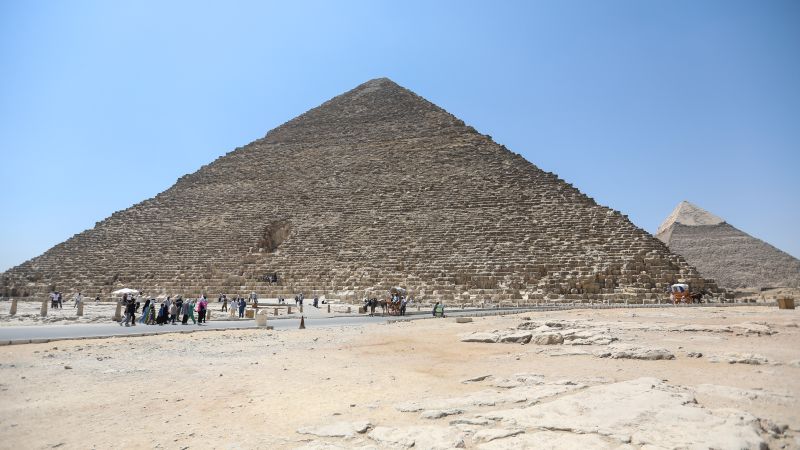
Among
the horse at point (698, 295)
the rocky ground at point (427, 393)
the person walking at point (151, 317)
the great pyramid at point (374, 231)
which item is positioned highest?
the great pyramid at point (374, 231)

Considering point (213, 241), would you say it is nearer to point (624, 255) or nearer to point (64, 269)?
point (64, 269)

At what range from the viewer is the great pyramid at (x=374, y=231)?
2303 centimetres

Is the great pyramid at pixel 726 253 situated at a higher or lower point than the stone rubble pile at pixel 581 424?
higher

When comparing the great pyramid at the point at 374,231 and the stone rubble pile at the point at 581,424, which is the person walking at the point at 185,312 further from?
the stone rubble pile at the point at 581,424

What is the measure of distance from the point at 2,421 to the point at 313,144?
34775mm

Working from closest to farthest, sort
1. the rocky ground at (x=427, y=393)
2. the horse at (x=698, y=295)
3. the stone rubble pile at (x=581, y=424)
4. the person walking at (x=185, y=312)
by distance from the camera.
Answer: the stone rubble pile at (x=581, y=424) → the rocky ground at (x=427, y=393) → the person walking at (x=185, y=312) → the horse at (x=698, y=295)

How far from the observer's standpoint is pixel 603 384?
4902 millimetres

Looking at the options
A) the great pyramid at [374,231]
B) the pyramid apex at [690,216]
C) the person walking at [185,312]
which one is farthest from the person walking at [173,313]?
the pyramid apex at [690,216]

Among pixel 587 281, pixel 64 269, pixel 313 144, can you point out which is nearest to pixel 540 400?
pixel 587 281

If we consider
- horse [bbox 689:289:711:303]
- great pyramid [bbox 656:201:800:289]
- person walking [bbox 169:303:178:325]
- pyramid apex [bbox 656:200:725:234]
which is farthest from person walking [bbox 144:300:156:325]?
pyramid apex [bbox 656:200:725:234]

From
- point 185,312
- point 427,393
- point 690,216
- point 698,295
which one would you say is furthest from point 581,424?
point 690,216

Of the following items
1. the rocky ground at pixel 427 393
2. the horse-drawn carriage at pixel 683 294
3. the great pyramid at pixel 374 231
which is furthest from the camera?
the great pyramid at pixel 374 231

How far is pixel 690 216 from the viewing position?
57.3 metres

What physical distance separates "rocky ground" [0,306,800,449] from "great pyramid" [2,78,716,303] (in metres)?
14.2
